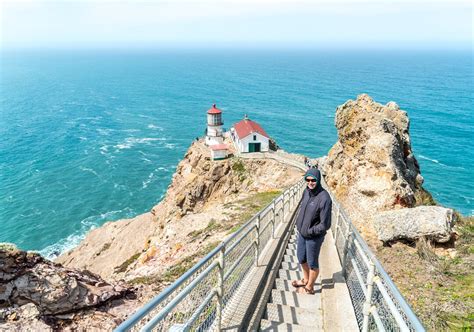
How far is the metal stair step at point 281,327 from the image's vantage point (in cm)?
570

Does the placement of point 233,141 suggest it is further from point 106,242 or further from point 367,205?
point 367,205

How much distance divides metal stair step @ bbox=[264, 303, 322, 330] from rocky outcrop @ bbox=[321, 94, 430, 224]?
7.89 meters

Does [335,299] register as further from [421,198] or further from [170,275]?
[421,198]

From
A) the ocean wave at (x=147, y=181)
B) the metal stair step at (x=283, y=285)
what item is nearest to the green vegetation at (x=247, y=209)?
the metal stair step at (x=283, y=285)

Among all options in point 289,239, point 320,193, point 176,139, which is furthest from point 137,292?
point 176,139

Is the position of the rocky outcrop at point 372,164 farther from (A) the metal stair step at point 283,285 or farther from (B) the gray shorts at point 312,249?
(B) the gray shorts at point 312,249

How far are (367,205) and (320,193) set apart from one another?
27.7 feet

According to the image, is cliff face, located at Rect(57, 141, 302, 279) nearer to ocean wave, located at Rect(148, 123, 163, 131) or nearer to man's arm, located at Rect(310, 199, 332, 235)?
man's arm, located at Rect(310, 199, 332, 235)

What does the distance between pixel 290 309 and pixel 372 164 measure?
10.6m

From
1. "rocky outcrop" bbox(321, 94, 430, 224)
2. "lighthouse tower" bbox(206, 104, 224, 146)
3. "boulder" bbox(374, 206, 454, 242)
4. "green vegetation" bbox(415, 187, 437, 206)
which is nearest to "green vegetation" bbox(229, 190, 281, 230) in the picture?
"rocky outcrop" bbox(321, 94, 430, 224)

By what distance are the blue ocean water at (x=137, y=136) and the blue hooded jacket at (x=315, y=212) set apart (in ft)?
123

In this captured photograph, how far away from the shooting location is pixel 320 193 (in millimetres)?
6520

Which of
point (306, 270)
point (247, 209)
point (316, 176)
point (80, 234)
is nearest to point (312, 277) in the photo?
point (306, 270)

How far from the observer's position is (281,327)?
5762 millimetres
